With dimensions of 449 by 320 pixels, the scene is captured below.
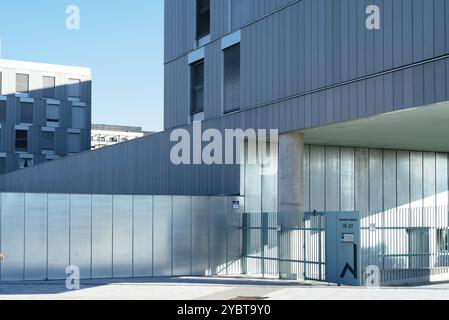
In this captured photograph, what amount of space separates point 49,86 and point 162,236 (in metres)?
44.7

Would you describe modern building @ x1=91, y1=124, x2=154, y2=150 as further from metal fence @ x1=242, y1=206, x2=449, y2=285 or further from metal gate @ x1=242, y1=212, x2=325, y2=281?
metal fence @ x1=242, y1=206, x2=449, y2=285

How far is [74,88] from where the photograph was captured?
6588cm

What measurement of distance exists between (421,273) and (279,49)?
867 cm

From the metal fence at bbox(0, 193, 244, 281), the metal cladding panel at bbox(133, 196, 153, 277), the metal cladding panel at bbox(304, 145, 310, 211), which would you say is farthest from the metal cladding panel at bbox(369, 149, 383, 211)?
the metal cladding panel at bbox(133, 196, 153, 277)

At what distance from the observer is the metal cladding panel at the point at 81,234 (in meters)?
21.4

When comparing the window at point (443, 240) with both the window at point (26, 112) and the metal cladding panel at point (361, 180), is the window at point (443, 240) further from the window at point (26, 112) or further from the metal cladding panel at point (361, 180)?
the window at point (26, 112)

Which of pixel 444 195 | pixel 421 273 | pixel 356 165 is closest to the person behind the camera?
pixel 421 273

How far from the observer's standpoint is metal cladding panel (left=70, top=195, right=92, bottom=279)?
2142 cm

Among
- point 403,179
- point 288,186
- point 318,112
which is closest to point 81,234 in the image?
point 288,186

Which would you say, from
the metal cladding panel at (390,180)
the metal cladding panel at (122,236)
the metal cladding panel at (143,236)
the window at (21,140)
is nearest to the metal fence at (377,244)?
the metal cladding panel at (143,236)

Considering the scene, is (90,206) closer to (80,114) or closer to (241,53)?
(241,53)

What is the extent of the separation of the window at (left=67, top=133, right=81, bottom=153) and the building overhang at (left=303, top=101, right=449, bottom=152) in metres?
42.6

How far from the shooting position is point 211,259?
24.0m
